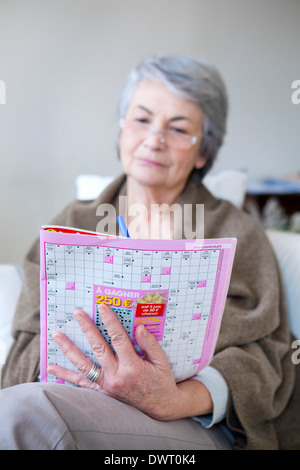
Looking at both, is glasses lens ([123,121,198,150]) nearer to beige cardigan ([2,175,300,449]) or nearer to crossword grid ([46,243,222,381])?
beige cardigan ([2,175,300,449])

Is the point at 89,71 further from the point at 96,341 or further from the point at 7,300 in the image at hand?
the point at 96,341

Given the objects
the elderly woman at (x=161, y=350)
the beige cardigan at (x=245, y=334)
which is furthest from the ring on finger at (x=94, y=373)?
the beige cardigan at (x=245, y=334)

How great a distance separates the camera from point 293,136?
222 cm

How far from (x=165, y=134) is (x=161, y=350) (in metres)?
0.59

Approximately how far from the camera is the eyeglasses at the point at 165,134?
1058 mm

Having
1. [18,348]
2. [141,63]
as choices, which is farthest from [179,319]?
[141,63]

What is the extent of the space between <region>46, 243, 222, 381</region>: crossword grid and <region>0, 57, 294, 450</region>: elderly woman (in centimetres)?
3

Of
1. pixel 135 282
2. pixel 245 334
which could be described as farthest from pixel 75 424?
pixel 245 334

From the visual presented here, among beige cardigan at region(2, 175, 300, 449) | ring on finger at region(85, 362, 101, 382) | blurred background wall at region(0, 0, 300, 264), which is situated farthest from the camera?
blurred background wall at region(0, 0, 300, 264)

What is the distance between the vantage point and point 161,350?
674mm

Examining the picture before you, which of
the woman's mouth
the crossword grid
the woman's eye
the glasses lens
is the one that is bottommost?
the crossword grid

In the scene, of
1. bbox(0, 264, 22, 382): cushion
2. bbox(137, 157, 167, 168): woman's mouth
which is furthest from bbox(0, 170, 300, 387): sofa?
bbox(137, 157, 167, 168): woman's mouth

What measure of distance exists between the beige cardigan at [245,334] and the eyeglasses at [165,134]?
12 cm

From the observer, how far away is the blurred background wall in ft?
5.11
